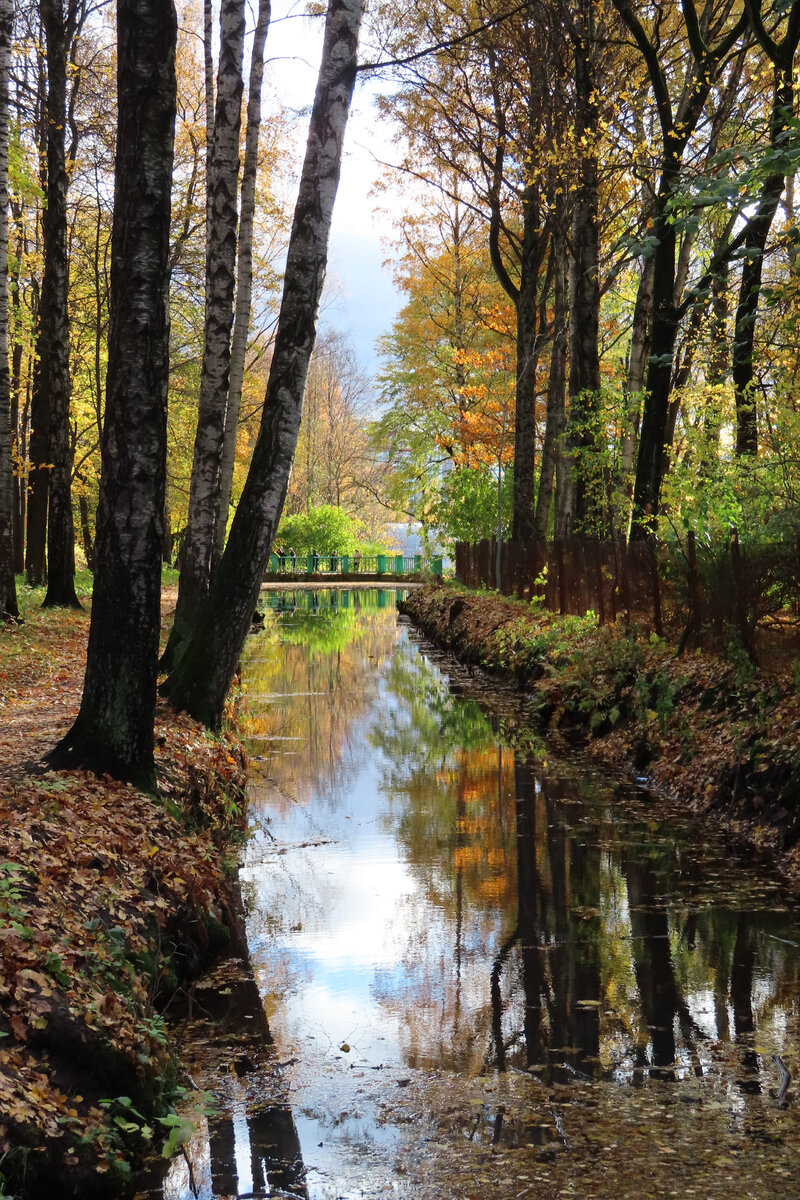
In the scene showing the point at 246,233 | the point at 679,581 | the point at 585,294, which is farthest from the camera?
the point at 585,294

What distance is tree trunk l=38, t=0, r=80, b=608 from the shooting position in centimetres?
1848

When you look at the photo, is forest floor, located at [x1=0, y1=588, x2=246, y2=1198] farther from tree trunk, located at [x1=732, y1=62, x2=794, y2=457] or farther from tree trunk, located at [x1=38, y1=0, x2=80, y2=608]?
tree trunk, located at [x1=38, y1=0, x2=80, y2=608]

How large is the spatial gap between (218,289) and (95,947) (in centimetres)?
922

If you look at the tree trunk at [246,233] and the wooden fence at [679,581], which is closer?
the wooden fence at [679,581]

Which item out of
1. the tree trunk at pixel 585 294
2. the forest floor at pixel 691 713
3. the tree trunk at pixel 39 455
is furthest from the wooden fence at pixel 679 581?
the tree trunk at pixel 39 455

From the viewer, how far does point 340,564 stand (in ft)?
217

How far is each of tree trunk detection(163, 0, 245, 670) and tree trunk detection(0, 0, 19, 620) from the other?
12.3 feet

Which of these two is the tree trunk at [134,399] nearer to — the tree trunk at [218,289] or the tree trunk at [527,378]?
the tree trunk at [218,289]

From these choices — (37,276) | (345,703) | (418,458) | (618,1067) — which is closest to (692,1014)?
(618,1067)

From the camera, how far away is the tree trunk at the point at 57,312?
18484 millimetres

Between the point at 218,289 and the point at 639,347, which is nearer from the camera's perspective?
the point at 218,289

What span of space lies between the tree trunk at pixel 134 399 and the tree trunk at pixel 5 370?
29.6 ft

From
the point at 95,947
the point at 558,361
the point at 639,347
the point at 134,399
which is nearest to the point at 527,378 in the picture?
the point at 558,361

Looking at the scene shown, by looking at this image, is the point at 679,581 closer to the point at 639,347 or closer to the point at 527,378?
the point at 639,347
